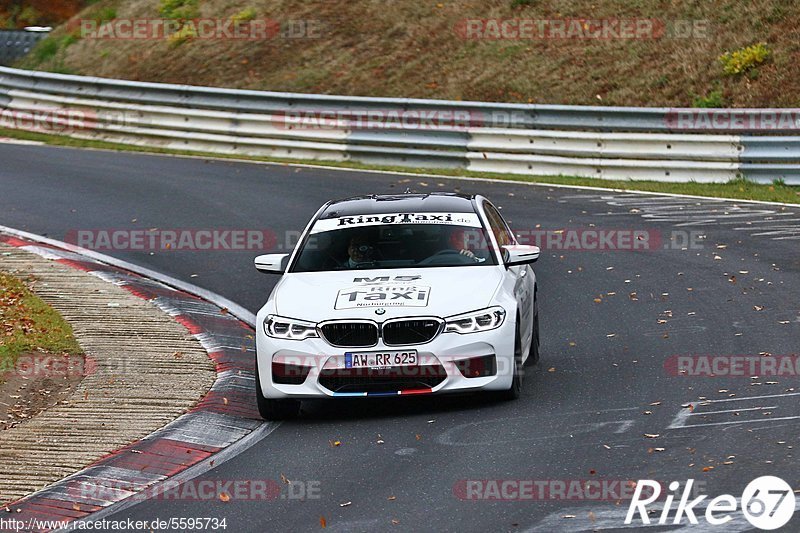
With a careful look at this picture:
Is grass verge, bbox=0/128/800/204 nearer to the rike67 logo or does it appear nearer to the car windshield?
the car windshield

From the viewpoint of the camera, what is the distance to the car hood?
951cm

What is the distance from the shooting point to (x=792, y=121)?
20.3 m

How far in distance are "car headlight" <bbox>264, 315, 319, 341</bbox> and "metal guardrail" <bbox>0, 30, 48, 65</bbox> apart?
2626cm

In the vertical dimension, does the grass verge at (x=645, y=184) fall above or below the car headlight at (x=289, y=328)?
above

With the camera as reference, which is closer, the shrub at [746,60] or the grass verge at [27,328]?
the grass verge at [27,328]

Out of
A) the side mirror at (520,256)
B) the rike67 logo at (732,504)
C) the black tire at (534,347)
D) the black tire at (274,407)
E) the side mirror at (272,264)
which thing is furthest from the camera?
the black tire at (534,347)

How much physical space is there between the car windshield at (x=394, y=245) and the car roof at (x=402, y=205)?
0.14 meters

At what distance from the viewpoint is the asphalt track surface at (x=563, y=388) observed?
7.53m

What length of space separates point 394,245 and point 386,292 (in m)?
1.06

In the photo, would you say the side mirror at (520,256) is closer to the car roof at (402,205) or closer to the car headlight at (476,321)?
the car roof at (402,205)

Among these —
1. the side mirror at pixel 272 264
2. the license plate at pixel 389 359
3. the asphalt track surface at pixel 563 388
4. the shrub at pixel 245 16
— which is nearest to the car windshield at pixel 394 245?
the side mirror at pixel 272 264

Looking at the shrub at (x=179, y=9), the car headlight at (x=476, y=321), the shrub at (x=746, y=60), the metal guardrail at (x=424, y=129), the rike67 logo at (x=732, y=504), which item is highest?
the shrub at (x=179, y=9)

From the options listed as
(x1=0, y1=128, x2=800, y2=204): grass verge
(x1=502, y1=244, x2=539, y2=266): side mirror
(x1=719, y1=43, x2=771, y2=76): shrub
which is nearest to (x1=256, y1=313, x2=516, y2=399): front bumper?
(x1=502, y1=244, x2=539, y2=266): side mirror

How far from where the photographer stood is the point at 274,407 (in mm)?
9680
